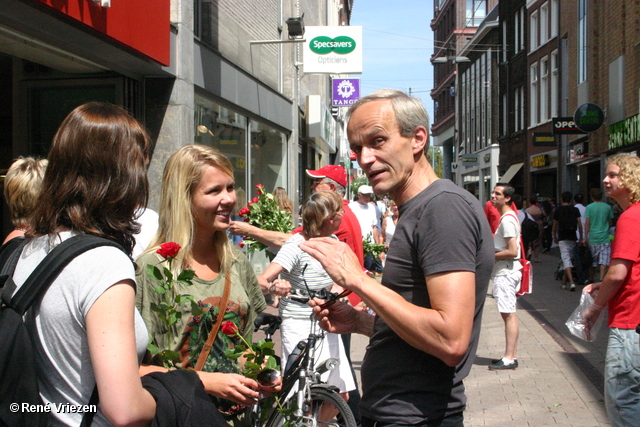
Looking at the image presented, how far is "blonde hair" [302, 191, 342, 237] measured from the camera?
4742mm

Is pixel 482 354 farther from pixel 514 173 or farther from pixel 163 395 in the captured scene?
pixel 514 173

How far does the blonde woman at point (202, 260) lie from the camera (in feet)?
8.58

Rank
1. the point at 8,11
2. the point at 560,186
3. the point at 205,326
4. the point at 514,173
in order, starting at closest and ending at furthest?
the point at 205,326 → the point at 8,11 → the point at 560,186 → the point at 514,173

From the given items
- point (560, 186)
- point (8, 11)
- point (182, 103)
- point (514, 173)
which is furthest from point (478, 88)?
point (8, 11)

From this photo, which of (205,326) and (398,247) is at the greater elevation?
(398,247)

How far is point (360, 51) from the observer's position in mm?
15023

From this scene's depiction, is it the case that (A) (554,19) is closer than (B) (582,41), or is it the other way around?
(B) (582,41)

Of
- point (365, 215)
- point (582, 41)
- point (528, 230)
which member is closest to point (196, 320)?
point (365, 215)

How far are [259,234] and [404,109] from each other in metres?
3.10

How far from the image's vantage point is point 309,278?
468 cm

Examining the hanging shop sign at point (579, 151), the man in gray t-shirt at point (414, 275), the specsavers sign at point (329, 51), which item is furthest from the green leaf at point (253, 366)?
the hanging shop sign at point (579, 151)

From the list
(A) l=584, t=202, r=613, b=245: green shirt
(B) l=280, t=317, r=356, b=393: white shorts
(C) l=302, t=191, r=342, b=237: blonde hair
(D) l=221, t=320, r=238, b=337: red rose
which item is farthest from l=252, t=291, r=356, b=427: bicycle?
(A) l=584, t=202, r=613, b=245: green shirt

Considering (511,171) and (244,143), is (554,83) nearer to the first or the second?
(511,171)

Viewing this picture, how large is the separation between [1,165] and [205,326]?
241 inches
